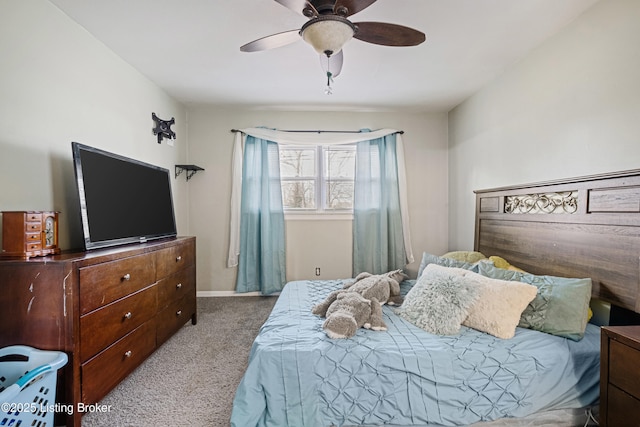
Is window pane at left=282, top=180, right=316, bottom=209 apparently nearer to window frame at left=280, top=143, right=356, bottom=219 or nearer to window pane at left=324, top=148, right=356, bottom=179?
window frame at left=280, top=143, right=356, bottom=219

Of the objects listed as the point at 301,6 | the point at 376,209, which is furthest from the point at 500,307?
the point at 376,209

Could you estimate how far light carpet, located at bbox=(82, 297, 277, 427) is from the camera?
1714 millimetres

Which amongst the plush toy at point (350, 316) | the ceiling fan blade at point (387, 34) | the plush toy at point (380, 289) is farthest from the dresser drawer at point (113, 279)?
the ceiling fan blade at point (387, 34)

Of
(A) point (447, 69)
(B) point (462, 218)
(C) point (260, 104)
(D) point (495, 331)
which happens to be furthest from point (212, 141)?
(D) point (495, 331)

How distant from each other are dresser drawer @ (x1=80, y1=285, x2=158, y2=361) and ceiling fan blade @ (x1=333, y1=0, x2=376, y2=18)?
2.08 meters

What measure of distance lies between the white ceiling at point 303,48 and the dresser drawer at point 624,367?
201cm

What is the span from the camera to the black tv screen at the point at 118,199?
1900 millimetres

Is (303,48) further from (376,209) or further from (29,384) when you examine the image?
(29,384)

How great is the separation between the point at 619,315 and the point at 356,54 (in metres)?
2.56

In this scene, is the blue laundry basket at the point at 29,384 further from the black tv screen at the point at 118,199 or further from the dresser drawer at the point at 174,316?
the dresser drawer at the point at 174,316

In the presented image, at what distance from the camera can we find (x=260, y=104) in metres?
3.75

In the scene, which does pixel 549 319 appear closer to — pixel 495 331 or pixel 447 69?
pixel 495 331

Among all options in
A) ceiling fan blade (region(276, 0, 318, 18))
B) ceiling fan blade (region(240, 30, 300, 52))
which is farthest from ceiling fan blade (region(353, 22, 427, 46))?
ceiling fan blade (region(240, 30, 300, 52))

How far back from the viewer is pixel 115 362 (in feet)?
6.05
